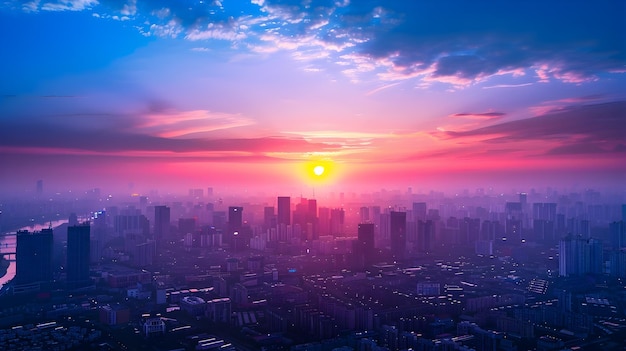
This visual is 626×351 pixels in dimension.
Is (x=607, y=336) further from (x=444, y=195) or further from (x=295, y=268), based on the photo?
(x=444, y=195)

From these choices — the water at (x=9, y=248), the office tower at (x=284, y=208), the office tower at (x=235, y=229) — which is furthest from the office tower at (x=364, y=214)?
the water at (x=9, y=248)

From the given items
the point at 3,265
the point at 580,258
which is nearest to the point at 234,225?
the point at 3,265

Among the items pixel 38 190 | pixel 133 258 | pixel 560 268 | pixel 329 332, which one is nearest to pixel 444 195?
pixel 560 268

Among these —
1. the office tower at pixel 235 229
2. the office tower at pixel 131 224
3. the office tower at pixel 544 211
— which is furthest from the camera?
the office tower at pixel 131 224

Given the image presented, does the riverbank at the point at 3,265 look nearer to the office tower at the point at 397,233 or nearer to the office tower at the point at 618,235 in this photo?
the office tower at the point at 397,233

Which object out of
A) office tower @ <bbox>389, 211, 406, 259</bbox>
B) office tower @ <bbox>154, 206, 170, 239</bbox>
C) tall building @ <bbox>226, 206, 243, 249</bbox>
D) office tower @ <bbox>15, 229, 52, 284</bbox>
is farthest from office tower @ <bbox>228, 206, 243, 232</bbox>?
office tower @ <bbox>15, 229, 52, 284</bbox>

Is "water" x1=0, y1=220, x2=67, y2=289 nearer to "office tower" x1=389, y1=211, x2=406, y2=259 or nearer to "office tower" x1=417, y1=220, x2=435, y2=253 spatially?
"office tower" x1=389, y1=211, x2=406, y2=259
